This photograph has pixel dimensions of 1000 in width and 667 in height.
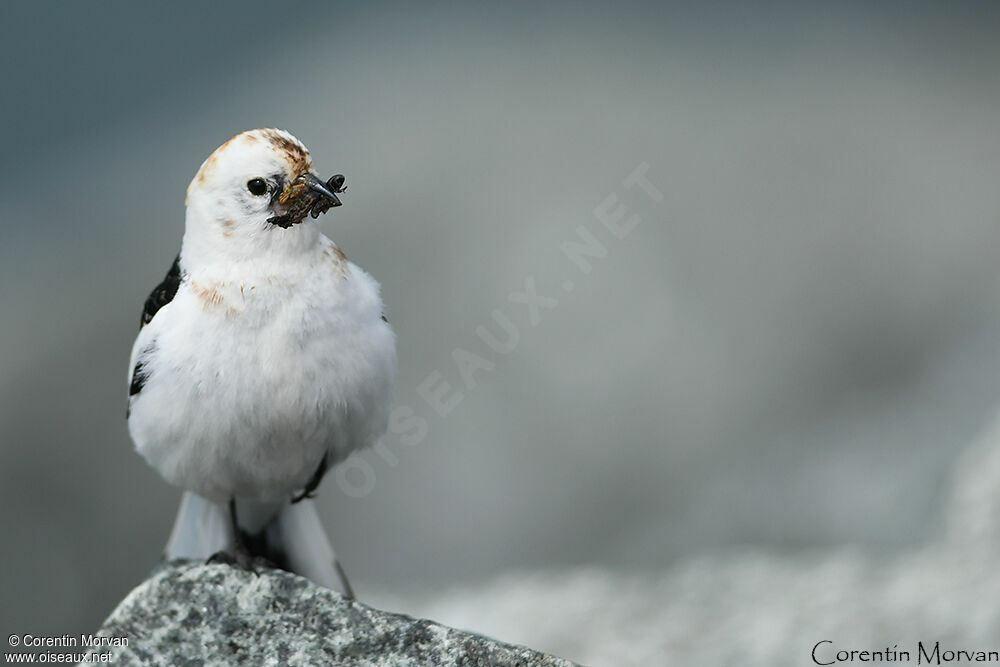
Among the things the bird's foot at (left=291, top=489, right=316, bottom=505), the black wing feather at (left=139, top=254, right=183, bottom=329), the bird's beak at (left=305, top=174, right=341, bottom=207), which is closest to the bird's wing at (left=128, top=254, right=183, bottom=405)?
the black wing feather at (left=139, top=254, right=183, bottom=329)

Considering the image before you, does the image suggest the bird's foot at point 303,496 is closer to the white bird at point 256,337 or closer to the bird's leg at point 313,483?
the bird's leg at point 313,483

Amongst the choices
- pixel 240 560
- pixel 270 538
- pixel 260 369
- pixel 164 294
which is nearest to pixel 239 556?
pixel 240 560

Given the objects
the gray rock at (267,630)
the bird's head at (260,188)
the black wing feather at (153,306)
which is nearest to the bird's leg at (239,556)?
the gray rock at (267,630)

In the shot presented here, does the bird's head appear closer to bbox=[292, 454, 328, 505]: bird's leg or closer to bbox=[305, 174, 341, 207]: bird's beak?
bbox=[305, 174, 341, 207]: bird's beak

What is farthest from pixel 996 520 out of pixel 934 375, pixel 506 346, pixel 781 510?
pixel 506 346

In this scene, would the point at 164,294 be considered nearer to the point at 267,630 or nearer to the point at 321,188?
the point at 321,188

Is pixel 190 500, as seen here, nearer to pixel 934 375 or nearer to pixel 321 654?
pixel 321 654

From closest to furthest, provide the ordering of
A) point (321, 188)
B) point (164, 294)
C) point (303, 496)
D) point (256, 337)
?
point (321, 188) < point (256, 337) < point (164, 294) < point (303, 496)
